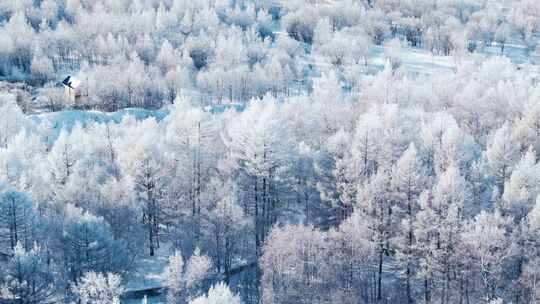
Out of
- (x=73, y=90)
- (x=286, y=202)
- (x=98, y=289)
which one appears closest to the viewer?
(x=98, y=289)

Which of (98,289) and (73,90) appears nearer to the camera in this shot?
(98,289)

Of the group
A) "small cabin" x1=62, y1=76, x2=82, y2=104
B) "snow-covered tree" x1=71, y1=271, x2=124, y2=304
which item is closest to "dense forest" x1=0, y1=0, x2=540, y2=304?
"snow-covered tree" x1=71, y1=271, x2=124, y2=304

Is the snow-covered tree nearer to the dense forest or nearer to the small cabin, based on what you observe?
the dense forest

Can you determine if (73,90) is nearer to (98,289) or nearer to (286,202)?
(286,202)

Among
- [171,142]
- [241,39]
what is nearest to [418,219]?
[171,142]

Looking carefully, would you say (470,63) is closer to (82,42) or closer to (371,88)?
(371,88)

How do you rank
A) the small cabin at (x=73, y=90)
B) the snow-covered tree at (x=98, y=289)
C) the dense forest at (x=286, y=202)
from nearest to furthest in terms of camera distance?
the snow-covered tree at (x=98, y=289) < the dense forest at (x=286, y=202) < the small cabin at (x=73, y=90)

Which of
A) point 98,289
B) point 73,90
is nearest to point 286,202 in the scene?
point 98,289

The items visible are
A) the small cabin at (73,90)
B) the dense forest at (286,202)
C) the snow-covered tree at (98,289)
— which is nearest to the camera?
the snow-covered tree at (98,289)

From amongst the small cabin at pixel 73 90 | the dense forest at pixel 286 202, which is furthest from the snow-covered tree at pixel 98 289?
the small cabin at pixel 73 90

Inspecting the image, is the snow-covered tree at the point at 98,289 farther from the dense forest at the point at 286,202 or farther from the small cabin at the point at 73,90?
the small cabin at the point at 73,90

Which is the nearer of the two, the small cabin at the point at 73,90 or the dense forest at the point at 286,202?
the dense forest at the point at 286,202

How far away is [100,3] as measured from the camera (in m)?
140

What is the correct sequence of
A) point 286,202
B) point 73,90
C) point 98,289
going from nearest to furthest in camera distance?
point 98,289, point 286,202, point 73,90
